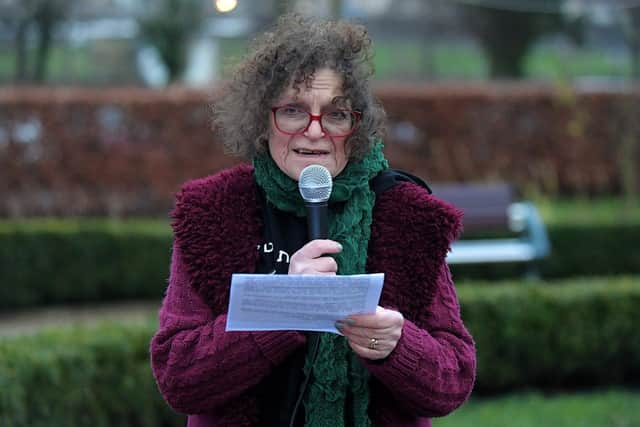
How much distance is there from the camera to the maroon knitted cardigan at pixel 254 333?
2.19 m

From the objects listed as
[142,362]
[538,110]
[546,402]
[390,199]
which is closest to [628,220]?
[538,110]

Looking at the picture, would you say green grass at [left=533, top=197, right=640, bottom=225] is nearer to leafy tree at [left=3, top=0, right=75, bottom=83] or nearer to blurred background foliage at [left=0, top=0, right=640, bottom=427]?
blurred background foliage at [left=0, top=0, right=640, bottom=427]

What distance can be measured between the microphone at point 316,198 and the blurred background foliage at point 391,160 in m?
0.42

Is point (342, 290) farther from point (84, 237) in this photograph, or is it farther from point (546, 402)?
point (84, 237)

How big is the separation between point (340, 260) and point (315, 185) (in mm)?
193

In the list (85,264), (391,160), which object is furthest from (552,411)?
(391,160)

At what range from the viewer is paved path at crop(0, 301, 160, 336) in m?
9.17

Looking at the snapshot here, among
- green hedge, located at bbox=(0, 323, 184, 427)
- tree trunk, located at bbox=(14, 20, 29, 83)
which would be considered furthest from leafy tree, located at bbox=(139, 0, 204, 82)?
green hedge, located at bbox=(0, 323, 184, 427)

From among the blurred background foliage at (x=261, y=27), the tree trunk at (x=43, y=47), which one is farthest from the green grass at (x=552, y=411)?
the tree trunk at (x=43, y=47)

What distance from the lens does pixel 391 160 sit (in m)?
13.5

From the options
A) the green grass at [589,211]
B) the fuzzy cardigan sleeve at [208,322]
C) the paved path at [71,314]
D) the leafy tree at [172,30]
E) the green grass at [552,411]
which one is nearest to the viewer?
the fuzzy cardigan sleeve at [208,322]

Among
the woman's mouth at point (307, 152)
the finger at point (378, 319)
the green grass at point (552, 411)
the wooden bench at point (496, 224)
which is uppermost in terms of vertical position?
the woman's mouth at point (307, 152)

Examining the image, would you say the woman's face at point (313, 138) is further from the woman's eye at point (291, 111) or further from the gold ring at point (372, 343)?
the gold ring at point (372, 343)

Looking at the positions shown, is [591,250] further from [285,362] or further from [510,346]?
[285,362]
